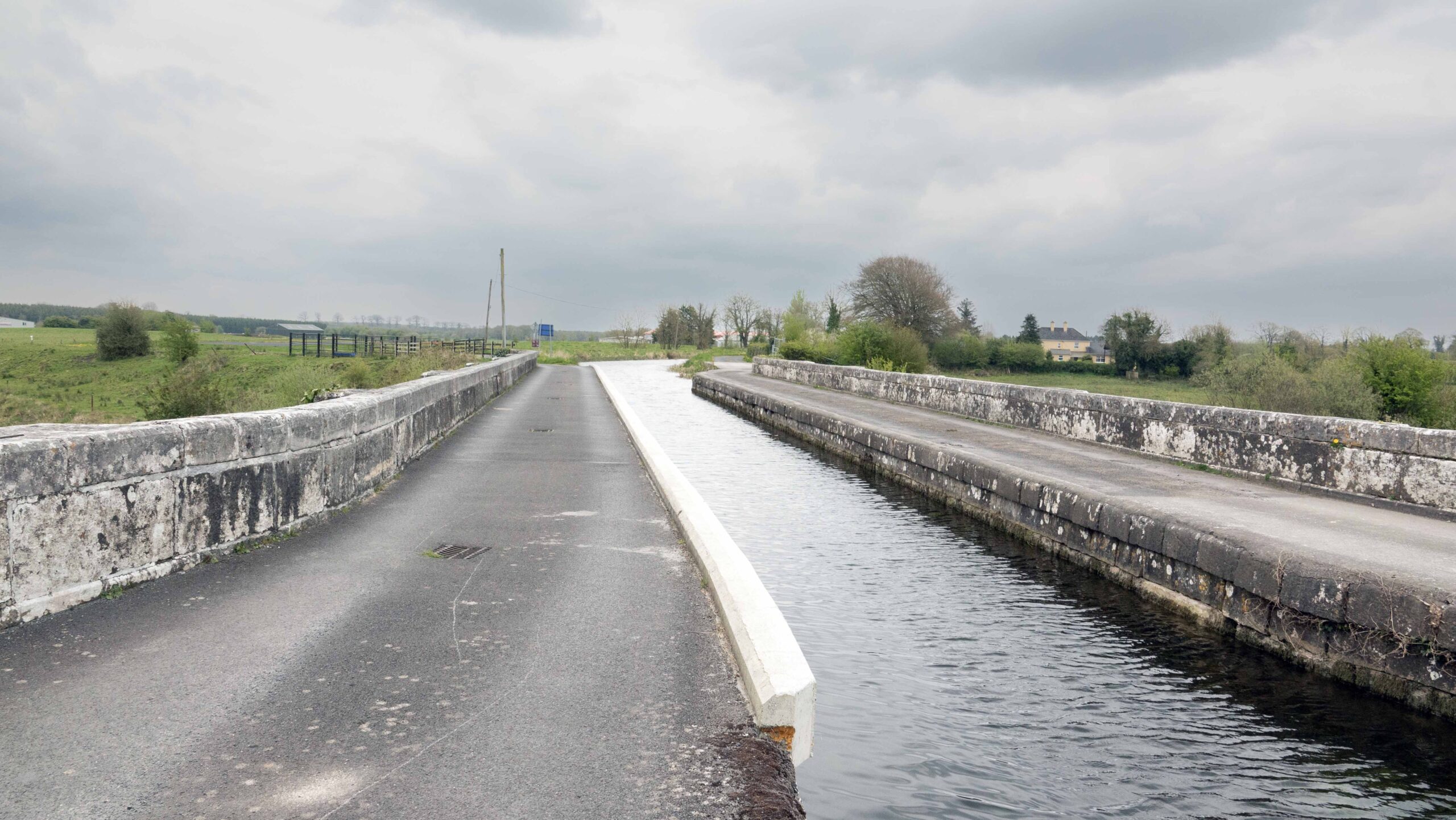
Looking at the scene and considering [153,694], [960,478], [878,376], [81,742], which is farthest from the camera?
[878,376]

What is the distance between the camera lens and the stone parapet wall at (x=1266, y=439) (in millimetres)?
8641

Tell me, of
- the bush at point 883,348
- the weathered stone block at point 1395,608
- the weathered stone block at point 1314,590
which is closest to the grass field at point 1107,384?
the bush at point 883,348

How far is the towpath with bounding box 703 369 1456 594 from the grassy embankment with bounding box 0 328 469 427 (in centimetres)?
1215

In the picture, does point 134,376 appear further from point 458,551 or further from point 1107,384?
point 1107,384

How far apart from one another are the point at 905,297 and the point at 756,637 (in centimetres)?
6490

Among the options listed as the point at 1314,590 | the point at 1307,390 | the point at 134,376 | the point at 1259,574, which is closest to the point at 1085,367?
the point at 1307,390

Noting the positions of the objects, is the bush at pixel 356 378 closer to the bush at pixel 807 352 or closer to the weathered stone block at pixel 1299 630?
the bush at pixel 807 352

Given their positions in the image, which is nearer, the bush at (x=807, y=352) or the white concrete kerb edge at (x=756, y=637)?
the white concrete kerb edge at (x=756, y=637)

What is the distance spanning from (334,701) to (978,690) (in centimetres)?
377

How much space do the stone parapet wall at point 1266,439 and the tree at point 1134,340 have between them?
47.7 metres

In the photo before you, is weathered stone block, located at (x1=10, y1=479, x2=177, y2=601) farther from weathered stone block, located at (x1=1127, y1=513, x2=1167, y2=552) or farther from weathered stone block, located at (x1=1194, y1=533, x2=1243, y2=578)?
weathered stone block, located at (x1=1127, y1=513, x2=1167, y2=552)

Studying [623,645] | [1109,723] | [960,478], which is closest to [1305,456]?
[960,478]

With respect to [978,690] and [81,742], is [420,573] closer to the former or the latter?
[81,742]

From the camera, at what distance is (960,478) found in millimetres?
11844
